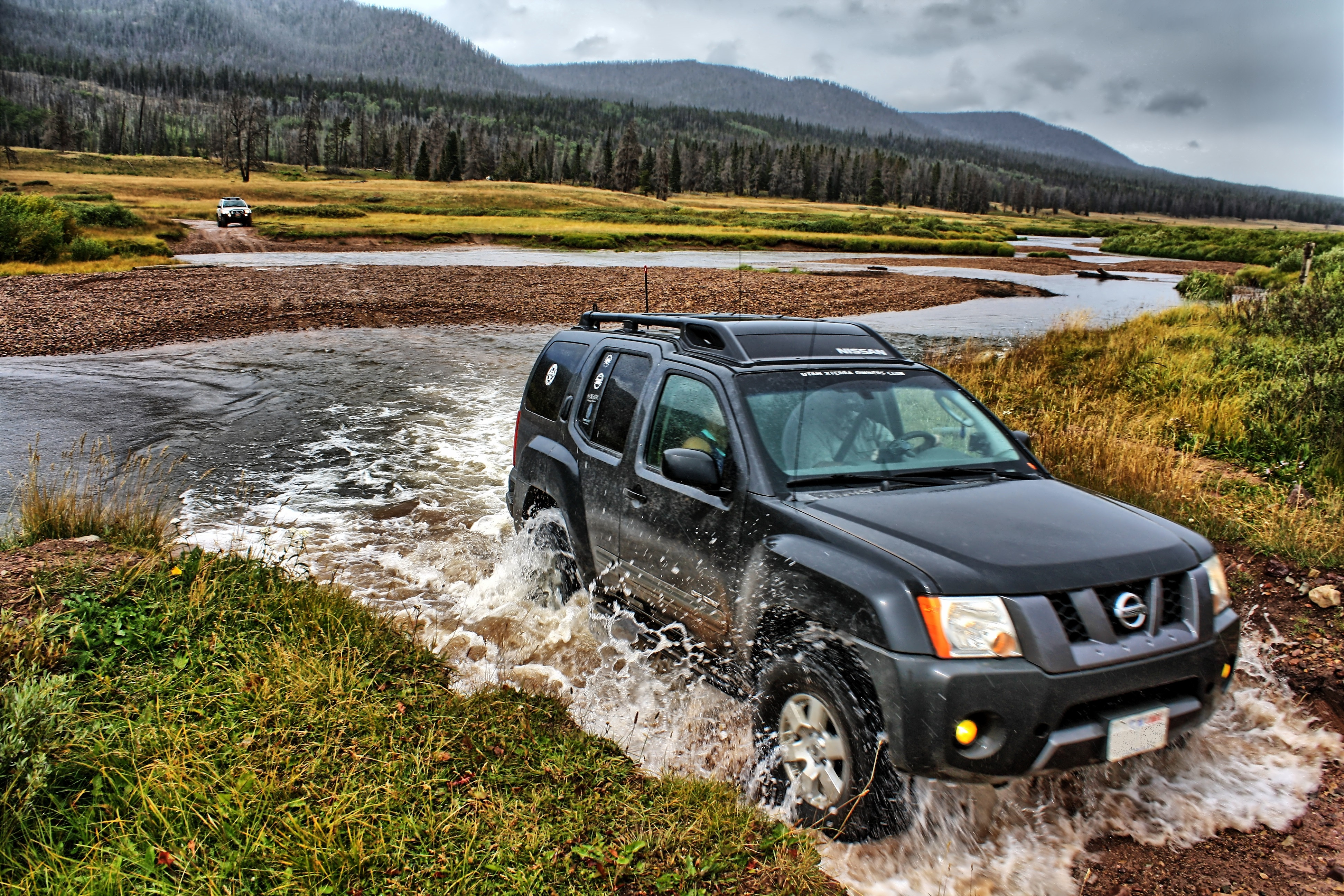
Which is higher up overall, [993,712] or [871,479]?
[871,479]

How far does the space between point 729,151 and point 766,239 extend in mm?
114281

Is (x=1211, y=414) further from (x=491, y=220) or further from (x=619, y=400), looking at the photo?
(x=491, y=220)

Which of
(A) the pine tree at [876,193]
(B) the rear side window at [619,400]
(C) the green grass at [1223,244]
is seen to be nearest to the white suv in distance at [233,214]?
(C) the green grass at [1223,244]

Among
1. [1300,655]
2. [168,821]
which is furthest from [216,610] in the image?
[1300,655]

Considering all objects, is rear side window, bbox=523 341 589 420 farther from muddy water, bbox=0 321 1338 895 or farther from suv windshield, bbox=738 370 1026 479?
suv windshield, bbox=738 370 1026 479

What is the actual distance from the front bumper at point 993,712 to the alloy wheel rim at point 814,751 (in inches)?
12.2

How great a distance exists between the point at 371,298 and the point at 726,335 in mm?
25288

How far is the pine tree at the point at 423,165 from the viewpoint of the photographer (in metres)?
135

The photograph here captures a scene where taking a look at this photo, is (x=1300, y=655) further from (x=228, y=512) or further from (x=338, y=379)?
(x=338, y=379)

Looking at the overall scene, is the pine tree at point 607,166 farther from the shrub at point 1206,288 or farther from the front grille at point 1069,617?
the front grille at point 1069,617

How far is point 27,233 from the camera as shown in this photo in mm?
33906

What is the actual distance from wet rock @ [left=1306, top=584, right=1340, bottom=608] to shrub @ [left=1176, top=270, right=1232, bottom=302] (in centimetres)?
2390

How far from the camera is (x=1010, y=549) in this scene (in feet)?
11.8

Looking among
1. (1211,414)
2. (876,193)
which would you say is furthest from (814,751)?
(876,193)
